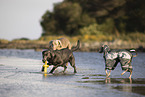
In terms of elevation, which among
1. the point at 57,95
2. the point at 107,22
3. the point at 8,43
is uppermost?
the point at 107,22

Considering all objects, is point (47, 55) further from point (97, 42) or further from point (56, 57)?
point (97, 42)

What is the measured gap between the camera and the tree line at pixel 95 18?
246 feet

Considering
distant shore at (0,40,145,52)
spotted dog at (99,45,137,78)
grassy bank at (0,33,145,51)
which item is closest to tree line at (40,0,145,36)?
grassy bank at (0,33,145,51)

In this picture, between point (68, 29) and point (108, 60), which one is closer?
point (108, 60)

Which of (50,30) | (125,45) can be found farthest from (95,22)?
(125,45)

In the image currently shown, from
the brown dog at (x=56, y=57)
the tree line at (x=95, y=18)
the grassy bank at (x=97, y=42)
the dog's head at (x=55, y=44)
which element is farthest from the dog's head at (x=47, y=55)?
the tree line at (x=95, y=18)

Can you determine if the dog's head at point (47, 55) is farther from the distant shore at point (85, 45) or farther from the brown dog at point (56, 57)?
the distant shore at point (85, 45)

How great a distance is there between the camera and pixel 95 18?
81.8 metres

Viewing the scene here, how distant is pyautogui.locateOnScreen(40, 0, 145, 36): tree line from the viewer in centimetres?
7494

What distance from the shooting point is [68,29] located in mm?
80188

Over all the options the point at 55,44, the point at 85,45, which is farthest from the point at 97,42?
the point at 55,44

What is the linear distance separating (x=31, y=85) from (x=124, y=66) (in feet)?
12.8

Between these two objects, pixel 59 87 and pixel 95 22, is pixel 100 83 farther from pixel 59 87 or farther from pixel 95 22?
pixel 95 22

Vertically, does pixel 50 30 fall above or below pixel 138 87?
above
